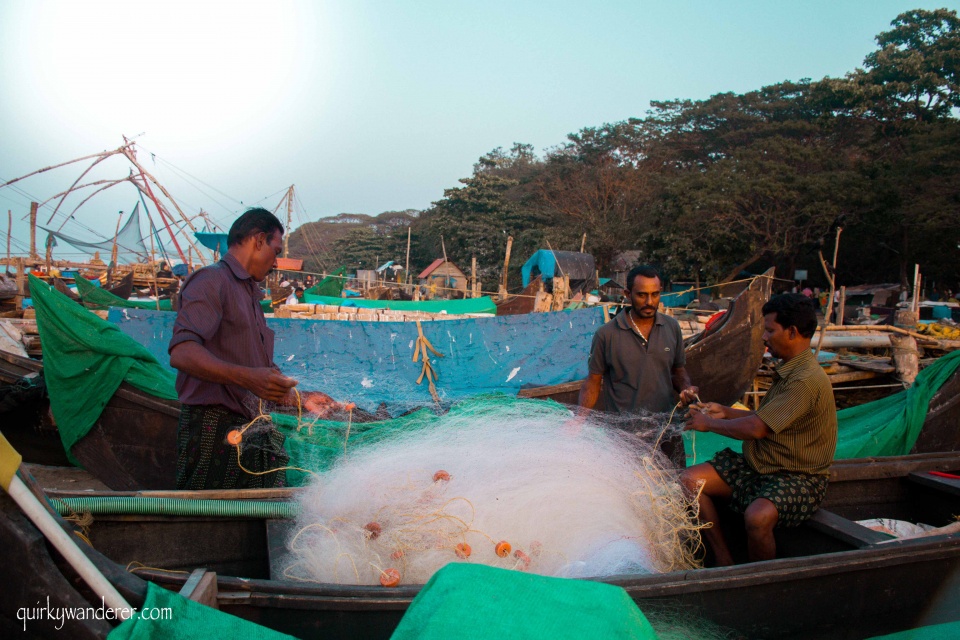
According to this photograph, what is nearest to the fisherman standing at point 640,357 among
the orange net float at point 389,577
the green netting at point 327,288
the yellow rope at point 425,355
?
the orange net float at point 389,577

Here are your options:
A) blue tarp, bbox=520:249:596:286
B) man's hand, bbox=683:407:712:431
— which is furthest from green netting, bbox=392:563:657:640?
blue tarp, bbox=520:249:596:286

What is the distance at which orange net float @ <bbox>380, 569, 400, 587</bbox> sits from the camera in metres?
2.03

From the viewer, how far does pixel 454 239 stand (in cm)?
3356

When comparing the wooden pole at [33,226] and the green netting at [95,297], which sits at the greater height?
the wooden pole at [33,226]

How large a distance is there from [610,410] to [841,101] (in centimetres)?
2786

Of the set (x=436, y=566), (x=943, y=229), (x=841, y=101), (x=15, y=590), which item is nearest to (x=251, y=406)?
(x=436, y=566)

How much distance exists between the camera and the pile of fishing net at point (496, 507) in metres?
2.19

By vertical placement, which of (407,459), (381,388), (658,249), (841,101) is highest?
(841,101)

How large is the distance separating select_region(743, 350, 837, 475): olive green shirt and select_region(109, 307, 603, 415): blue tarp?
4569 mm

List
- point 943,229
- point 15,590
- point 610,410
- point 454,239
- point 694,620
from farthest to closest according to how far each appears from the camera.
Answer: point 454,239 → point 943,229 → point 610,410 → point 694,620 → point 15,590

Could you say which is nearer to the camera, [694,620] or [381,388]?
[694,620]

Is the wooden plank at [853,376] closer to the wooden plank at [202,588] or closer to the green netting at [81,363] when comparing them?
the green netting at [81,363]

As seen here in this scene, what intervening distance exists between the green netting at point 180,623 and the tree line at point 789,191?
22.4m

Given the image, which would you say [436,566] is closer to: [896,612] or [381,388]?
[896,612]
